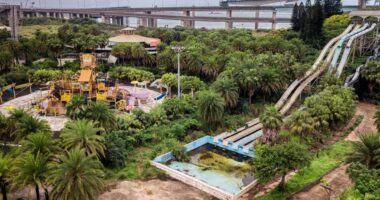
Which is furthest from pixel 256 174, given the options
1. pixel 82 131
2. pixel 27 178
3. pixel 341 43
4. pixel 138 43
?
pixel 138 43

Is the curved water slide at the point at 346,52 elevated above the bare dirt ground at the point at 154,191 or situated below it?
above

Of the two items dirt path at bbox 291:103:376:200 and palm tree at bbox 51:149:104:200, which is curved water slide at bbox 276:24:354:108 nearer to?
dirt path at bbox 291:103:376:200

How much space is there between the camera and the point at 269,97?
181ft

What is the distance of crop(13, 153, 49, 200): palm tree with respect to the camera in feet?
82.8

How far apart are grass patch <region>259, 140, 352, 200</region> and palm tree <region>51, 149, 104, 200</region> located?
45.3 ft

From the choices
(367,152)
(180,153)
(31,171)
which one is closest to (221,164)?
(180,153)

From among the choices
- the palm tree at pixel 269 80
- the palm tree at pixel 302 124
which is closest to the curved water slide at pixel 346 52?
the palm tree at pixel 269 80

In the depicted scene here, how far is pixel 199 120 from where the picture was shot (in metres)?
46.4

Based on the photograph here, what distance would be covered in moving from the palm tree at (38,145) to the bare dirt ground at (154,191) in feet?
18.8

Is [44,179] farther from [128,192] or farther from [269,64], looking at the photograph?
[269,64]

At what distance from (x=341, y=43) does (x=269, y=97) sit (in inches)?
863

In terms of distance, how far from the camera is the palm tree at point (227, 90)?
47188mm

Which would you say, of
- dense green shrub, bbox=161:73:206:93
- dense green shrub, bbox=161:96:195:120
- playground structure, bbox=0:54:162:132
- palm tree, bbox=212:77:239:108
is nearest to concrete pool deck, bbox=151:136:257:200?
dense green shrub, bbox=161:96:195:120

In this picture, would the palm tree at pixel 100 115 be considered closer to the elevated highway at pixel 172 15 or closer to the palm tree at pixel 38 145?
the palm tree at pixel 38 145
